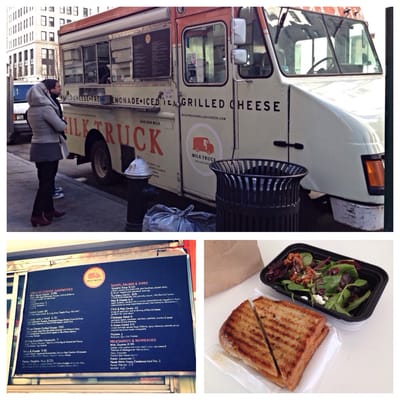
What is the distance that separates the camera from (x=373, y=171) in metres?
3.39

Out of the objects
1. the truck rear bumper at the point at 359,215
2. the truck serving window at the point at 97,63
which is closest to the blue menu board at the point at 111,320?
the truck rear bumper at the point at 359,215

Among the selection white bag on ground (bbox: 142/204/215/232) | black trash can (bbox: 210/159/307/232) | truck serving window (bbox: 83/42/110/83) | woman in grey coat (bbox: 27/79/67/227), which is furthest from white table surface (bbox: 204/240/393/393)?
truck serving window (bbox: 83/42/110/83)

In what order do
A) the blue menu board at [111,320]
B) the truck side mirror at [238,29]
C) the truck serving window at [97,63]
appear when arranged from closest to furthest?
1. the blue menu board at [111,320]
2. the truck side mirror at [238,29]
3. the truck serving window at [97,63]

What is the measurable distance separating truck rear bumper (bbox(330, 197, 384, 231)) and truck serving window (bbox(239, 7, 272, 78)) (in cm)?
113

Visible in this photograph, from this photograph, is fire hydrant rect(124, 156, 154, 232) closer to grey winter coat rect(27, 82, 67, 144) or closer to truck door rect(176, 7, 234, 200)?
truck door rect(176, 7, 234, 200)

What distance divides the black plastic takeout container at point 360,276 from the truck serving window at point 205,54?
1.57 meters

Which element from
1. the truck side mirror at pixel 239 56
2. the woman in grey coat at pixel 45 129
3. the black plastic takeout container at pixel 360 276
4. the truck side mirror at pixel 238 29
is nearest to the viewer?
the black plastic takeout container at pixel 360 276

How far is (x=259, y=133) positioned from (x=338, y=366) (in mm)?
1747

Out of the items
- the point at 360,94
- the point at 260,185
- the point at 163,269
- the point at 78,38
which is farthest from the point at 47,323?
the point at 78,38

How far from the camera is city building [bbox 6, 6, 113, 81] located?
352 centimetres

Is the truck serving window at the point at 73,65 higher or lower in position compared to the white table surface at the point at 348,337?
higher

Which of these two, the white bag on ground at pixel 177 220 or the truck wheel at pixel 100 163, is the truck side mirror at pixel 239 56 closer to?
the white bag on ground at pixel 177 220

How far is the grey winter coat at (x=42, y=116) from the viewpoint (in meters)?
4.78

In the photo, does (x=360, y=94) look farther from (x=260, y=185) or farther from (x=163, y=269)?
(x=163, y=269)
